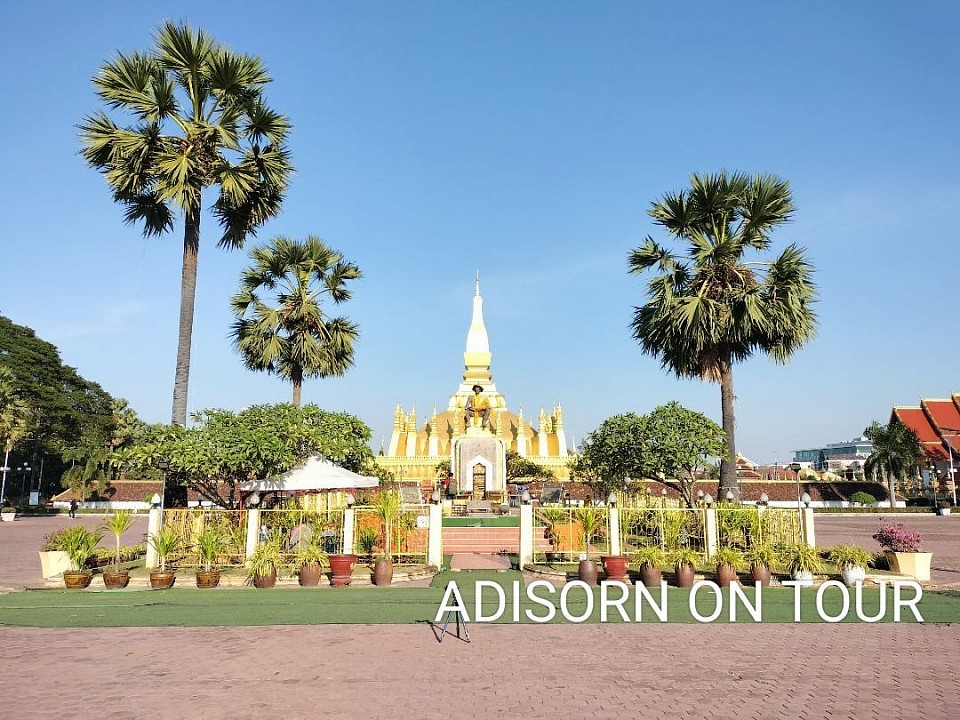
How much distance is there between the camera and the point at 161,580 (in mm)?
13047

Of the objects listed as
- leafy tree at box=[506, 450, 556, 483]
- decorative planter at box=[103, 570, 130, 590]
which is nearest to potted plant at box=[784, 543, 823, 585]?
decorative planter at box=[103, 570, 130, 590]

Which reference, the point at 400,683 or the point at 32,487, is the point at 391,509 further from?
the point at 32,487

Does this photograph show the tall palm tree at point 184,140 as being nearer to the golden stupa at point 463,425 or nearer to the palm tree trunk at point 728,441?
the palm tree trunk at point 728,441

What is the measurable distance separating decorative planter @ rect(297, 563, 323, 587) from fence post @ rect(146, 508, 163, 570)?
3.30 m

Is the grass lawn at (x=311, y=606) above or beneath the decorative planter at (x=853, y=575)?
beneath

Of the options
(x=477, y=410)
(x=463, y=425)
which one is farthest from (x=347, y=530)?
(x=463, y=425)

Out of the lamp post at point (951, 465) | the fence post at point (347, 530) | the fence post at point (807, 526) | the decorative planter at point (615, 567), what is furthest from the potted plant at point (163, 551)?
the lamp post at point (951, 465)

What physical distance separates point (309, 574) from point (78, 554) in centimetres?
457

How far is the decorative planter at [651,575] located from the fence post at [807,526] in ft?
12.5

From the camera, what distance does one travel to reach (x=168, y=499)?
1593 cm

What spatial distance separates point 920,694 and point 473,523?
59.4ft

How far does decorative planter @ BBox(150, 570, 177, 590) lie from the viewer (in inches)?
513

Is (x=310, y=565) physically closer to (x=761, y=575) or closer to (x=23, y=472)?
(x=761, y=575)

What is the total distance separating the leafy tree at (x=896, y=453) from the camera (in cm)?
4481
